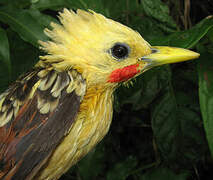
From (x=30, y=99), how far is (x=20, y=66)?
625 millimetres

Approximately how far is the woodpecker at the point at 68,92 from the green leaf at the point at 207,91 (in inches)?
12.1

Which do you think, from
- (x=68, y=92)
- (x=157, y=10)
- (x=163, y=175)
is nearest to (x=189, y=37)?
(x=157, y=10)

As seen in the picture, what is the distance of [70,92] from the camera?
129 cm

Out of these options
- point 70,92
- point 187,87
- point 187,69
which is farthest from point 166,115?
point 70,92

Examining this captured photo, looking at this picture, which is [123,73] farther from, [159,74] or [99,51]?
[159,74]

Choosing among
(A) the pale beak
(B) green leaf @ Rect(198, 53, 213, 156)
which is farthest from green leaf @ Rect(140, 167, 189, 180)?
(A) the pale beak

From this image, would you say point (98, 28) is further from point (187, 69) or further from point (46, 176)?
point (187, 69)

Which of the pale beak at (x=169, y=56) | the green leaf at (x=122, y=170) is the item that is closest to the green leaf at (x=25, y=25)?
the pale beak at (x=169, y=56)

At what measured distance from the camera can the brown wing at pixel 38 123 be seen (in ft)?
4.09

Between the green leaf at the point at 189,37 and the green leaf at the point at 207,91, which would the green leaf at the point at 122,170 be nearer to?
the green leaf at the point at 207,91

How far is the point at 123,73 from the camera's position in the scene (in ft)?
4.49

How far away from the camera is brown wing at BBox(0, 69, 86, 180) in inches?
49.1

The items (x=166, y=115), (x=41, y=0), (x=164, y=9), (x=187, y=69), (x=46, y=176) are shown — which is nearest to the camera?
(x=46, y=176)

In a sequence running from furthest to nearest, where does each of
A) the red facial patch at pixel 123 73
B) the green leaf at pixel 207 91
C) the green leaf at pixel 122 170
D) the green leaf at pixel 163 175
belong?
the green leaf at pixel 122 170 < the green leaf at pixel 163 175 < the green leaf at pixel 207 91 < the red facial patch at pixel 123 73
